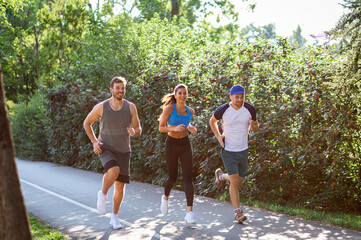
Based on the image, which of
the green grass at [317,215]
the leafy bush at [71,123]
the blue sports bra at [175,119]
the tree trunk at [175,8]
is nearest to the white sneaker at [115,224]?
the blue sports bra at [175,119]

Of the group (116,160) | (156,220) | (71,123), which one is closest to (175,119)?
(116,160)

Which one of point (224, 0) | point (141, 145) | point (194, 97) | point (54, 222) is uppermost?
point (224, 0)

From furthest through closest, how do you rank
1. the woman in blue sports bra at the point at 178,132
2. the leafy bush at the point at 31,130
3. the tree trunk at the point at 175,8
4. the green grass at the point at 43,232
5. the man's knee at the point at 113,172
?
the tree trunk at the point at 175,8
the leafy bush at the point at 31,130
the woman in blue sports bra at the point at 178,132
the man's knee at the point at 113,172
the green grass at the point at 43,232

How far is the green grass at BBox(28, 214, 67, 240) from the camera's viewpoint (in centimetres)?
672

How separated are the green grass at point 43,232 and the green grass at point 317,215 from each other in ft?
12.3

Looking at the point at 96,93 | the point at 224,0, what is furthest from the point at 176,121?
the point at 224,0

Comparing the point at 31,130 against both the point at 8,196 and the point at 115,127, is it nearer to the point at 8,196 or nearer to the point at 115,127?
the point at 115,127

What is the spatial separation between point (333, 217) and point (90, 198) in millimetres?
5108

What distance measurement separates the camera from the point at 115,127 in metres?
7.07

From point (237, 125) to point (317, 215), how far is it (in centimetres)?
202

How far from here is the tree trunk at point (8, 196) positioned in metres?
3.70

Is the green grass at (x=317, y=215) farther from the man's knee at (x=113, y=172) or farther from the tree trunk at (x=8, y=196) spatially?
the tree trunk at (x=8, y=196)

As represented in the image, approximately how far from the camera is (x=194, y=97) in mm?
11320

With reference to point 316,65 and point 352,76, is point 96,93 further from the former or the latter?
point 352,76
